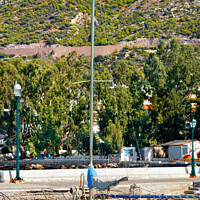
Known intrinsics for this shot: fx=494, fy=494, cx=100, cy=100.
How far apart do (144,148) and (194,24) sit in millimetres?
134656

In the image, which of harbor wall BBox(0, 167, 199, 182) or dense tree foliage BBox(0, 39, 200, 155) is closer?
harbor wall BBox(0, 167, 199, 182)

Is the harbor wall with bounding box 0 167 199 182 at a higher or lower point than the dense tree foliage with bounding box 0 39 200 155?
lower

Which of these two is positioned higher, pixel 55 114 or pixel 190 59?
pixel 190 59

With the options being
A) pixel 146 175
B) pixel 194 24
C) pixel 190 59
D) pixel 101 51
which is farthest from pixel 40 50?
pixel 146 175

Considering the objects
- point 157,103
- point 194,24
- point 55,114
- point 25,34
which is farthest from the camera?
point 25,34

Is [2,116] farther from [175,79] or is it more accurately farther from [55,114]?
[175,79]

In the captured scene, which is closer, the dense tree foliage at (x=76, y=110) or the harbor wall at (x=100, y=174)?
the harbor wall at (x=100, y=174)

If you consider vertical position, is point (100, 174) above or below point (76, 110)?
below

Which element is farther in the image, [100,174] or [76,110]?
[76,110]

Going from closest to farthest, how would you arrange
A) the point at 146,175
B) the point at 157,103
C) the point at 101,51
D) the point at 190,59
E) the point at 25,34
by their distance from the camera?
the point at 146,175, the point at 157,103, the point at 190,59, the point at 101,51, the point at 25,34

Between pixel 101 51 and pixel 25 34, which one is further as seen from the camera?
pixel 25 34

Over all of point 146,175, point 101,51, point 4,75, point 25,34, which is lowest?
point 146,175

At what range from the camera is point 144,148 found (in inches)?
2309

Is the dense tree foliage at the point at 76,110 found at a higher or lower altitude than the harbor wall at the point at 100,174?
higher
